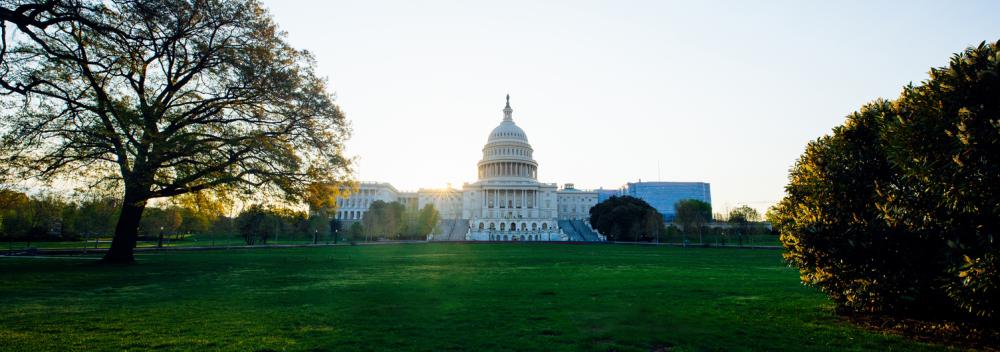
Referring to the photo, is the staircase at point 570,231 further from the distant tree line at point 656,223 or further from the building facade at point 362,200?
the building facade at point 362,200

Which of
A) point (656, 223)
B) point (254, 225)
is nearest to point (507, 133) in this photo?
point (656, 223)

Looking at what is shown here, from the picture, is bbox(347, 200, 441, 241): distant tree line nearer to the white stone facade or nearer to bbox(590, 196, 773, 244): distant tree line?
bbox(590, 196, 773, 244): distant tree line

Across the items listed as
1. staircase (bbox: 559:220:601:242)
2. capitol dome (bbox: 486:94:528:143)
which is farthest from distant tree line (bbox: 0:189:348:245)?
capitol dome (bbox: 486:94:528:143)

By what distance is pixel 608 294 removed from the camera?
1416 cm

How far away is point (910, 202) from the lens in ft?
29.3

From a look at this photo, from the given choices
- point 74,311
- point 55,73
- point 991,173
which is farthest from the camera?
point 55,73

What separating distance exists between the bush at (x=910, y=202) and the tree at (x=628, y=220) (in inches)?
2648

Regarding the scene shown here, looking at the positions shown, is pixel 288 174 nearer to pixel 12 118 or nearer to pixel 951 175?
pixel 12 118

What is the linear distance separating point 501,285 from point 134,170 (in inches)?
650

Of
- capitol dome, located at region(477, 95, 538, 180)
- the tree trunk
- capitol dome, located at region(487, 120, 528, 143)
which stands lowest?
the tree trunk

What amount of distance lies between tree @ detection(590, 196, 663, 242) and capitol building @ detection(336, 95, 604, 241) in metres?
13.9

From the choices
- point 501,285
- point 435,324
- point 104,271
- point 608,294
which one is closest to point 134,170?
point 104,271

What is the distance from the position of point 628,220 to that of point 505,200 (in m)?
45.0

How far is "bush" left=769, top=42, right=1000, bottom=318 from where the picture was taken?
293 inches
